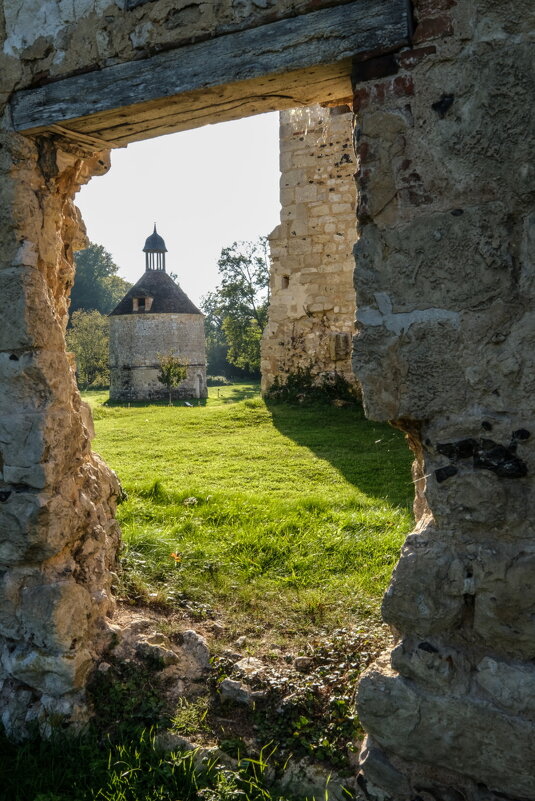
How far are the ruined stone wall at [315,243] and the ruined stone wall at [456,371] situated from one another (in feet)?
27.1

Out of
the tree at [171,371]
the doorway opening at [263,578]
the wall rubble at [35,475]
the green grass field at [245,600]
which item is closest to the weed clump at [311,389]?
the doorway opening at [263,578]

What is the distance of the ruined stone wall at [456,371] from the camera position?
79.5 inches

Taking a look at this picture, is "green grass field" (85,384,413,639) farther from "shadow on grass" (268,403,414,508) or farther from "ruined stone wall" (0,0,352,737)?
"ruined stone wall" (0,0,352,737)

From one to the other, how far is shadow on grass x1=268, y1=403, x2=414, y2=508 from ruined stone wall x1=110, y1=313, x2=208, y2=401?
16304 mm

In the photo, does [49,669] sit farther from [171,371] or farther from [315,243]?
[171,371]

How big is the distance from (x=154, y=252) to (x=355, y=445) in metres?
26.0

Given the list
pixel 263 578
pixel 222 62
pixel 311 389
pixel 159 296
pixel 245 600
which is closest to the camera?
pixel 222 62

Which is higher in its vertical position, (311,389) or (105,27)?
(105,27)

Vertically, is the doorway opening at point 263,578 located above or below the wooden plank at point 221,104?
below

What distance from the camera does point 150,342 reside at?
26406 mm

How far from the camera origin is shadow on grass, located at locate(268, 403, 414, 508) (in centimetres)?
585

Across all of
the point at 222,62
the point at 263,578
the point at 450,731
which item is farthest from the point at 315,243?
the point at 450,731

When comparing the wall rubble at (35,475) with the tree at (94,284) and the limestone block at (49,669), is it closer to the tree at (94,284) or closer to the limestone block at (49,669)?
the limestone block at (49,669)

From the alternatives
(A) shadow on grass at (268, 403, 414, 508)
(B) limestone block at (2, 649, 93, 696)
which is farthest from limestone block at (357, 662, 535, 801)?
(A) shadow on grass at (268, 403, 414, 508)
